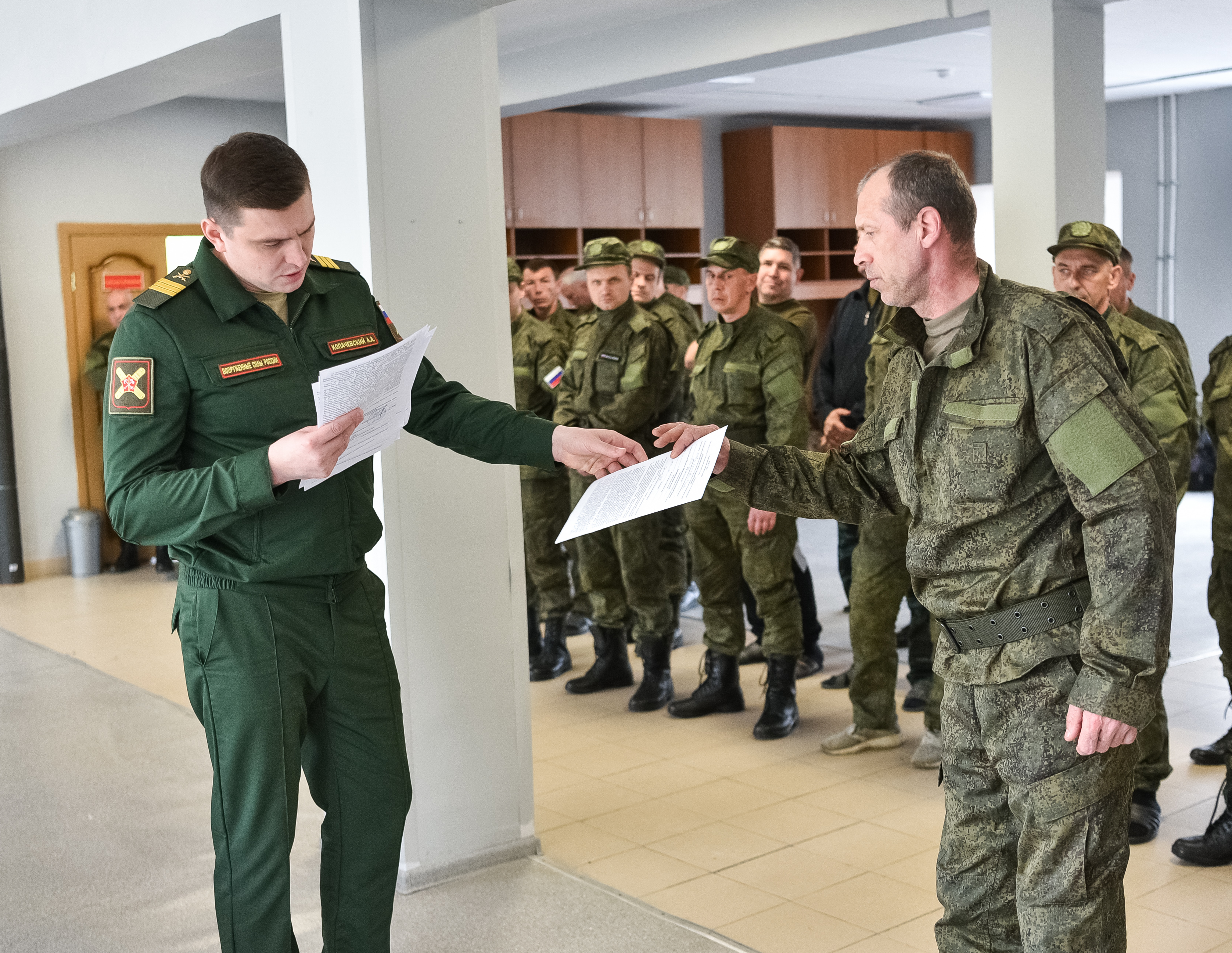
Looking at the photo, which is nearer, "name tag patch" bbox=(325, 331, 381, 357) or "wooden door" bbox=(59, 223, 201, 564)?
"name tag patch" bbox=(325, 331, 381, 357)

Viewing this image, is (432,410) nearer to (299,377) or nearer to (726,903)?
(299,377)

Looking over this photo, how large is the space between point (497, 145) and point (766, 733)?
233 centimetres

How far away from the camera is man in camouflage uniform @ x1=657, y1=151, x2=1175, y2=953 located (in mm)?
1907

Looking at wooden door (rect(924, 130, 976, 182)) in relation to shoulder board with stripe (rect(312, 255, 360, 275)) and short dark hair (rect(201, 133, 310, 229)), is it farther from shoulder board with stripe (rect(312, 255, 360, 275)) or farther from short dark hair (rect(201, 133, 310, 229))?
short dark hair (rect(201, 133, 310, 229))

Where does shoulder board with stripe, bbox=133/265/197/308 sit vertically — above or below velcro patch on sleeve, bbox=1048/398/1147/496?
above

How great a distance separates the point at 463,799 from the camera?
3.38 metres

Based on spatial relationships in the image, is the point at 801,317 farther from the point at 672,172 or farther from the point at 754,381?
the point at 672,172

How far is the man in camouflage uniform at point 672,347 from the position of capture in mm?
5387

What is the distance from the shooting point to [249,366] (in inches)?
85.9

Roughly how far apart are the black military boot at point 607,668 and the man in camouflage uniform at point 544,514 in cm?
25

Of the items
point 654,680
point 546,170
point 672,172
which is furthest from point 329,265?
point 672,172

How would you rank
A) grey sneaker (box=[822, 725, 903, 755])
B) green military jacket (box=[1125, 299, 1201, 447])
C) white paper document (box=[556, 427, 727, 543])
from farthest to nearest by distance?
1. grey sneaker (box=[822, 725, 903, 755])
2. green military jacket (box=[1125, 299, 1201, 447])
3. white paper document (box=[556, 427, 727, 543])

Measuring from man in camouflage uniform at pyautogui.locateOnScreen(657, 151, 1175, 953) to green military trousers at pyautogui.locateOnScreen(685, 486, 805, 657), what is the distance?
2395mm

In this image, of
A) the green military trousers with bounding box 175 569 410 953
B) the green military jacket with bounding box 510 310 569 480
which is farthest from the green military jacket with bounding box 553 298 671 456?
the green military trousers with bounding box 175 569 410 953
